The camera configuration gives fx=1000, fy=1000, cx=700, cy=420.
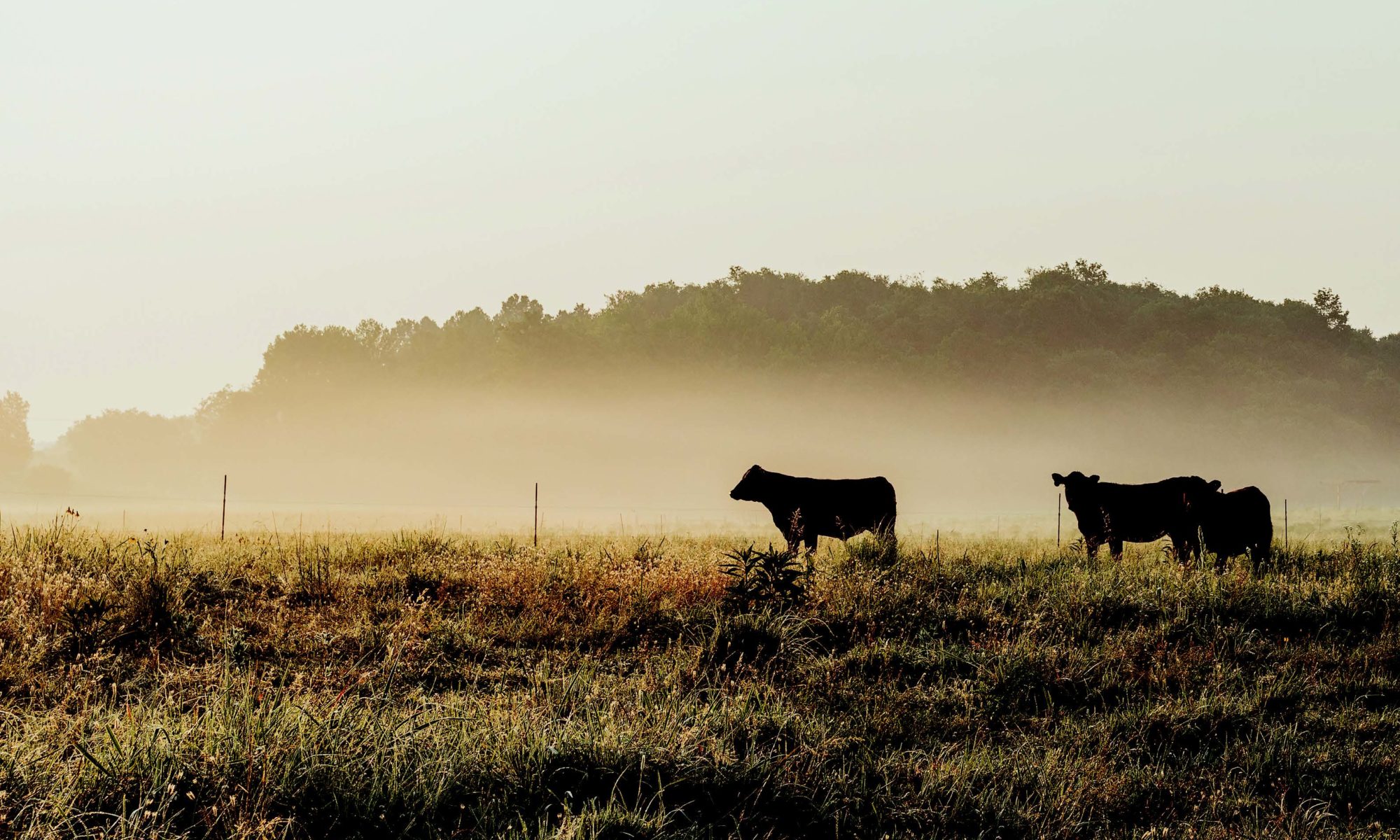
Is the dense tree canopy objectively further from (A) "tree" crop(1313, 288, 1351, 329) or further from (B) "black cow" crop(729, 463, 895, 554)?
(B) "black cow" crop(729, 463, 895, 554)

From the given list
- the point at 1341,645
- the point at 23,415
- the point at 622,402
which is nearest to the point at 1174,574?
the point at 1341,645

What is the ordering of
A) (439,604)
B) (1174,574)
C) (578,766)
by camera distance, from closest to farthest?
(578,766)
(439,604)
(1174,574)

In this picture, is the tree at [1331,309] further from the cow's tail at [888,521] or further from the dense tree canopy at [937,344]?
the cow's tail at [888,521]

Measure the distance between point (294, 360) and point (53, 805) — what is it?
7688 centimetres

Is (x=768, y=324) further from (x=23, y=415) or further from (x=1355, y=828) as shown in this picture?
(x=1355, y=828)

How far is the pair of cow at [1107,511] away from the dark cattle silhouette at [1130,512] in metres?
0.01

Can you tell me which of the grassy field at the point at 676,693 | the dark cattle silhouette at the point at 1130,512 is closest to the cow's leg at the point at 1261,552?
the grassy field at the point at 676,693

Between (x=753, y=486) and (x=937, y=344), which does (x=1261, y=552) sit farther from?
(x=937, y=344)

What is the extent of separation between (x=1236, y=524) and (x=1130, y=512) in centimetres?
169

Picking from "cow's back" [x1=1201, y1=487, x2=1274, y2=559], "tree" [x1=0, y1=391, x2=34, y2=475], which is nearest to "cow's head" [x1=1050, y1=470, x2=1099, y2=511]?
"cow's back" [x1=1201, y1=487, x2=1274, y2=559]

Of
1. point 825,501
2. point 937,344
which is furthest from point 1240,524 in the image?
point 937,344

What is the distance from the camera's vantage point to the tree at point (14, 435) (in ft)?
226

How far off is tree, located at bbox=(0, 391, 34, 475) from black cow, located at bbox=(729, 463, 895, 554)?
69.3 m

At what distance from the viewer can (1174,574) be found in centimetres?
1168
